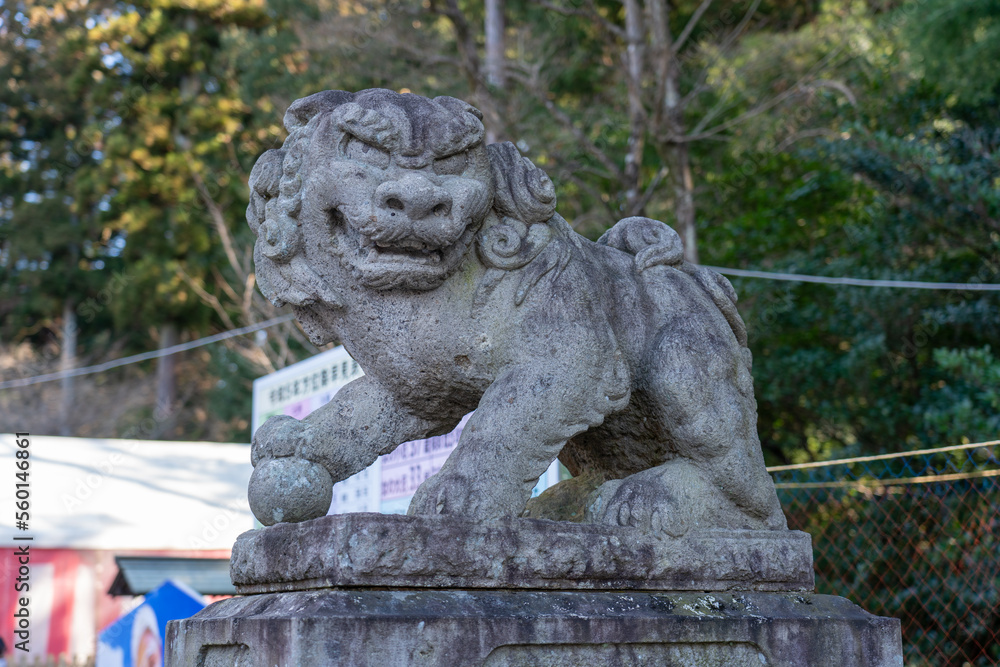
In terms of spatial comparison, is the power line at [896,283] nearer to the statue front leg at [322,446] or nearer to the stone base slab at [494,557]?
the stone base slab at [494,557]

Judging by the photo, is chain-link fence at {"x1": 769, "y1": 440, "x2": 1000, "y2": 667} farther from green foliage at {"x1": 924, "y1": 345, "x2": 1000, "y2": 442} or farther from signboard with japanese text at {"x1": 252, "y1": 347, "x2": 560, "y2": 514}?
signboard with japanese text at {"x1": 252, "y1": 347, "x2": 560, "y2": 514}

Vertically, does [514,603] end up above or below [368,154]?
below

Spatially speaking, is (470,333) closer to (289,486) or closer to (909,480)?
(289,486)

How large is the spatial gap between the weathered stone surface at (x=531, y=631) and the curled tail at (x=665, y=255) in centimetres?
75

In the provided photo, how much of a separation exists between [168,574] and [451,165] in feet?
20.6

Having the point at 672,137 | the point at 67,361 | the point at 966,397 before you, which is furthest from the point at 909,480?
the point at 67,361

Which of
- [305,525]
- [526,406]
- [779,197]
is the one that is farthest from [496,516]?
[779,197]

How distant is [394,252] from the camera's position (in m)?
2.23

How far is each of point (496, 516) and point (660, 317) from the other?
2.48 ft

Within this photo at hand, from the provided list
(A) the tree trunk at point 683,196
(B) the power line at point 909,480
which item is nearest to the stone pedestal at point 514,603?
(B) the power line at point 909,480

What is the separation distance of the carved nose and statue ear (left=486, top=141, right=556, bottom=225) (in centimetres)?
26

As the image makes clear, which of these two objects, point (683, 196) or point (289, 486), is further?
point (683, 196)

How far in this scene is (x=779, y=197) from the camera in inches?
387

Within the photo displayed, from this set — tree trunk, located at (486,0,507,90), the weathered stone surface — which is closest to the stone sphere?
the weathered stone surface
